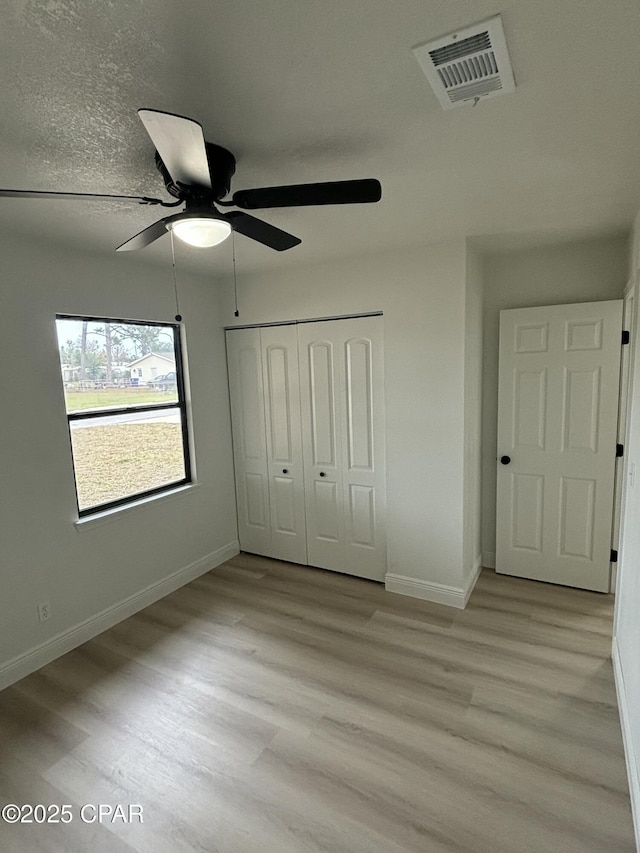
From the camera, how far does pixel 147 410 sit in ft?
10.7

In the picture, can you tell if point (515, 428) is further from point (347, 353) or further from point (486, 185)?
point (486, 185)

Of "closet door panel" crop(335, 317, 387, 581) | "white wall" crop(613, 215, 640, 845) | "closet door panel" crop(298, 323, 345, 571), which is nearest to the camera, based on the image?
"white wall" crop(613, 215, 640, 845)

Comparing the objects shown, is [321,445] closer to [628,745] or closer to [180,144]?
[628,745]

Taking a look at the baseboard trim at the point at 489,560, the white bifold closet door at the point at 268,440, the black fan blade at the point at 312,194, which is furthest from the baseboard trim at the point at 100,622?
the black fan blade at the point at 312,194

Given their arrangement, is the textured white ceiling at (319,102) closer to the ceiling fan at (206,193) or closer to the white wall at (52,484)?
the ceiling fan at (206,193)

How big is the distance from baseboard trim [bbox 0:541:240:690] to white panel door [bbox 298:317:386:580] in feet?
3.22

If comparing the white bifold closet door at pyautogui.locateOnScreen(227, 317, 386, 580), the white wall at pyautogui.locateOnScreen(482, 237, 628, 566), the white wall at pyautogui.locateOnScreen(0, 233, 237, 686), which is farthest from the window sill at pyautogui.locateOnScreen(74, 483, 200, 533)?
the white wall at pyautogui.locateOnScreen(482, 237, 628, 566)

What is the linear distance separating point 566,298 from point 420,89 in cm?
234

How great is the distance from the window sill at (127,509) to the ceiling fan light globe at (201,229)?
2.08 metres

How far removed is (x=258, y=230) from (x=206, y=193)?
273mm

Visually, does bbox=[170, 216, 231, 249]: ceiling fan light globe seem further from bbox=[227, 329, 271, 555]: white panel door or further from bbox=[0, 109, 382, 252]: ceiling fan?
bbox=[227, 329, 271, 555]: white panel door

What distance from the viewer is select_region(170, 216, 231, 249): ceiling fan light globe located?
145cm

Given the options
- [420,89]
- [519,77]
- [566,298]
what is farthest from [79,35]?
[566,298]

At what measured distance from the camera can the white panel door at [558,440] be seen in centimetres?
301
